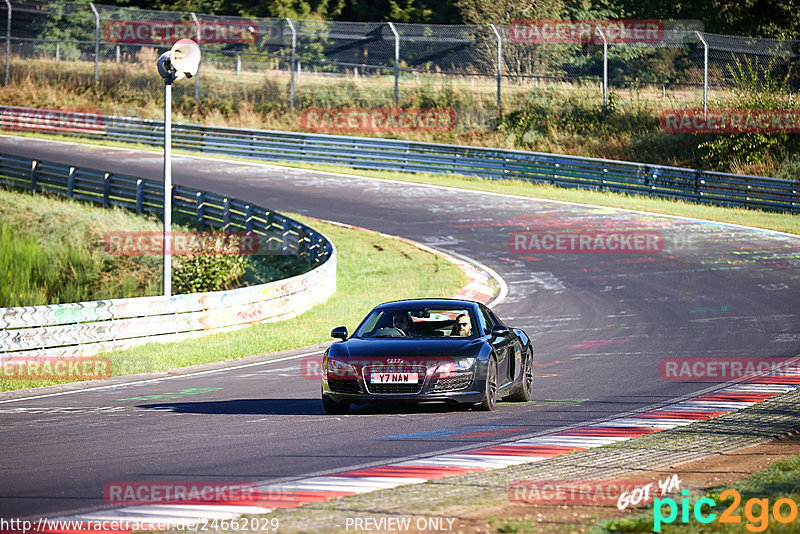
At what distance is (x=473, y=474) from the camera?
8008 mm

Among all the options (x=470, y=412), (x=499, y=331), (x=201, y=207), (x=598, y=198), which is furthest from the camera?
(x=598, y=198)

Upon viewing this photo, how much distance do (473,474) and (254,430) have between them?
2980 mm

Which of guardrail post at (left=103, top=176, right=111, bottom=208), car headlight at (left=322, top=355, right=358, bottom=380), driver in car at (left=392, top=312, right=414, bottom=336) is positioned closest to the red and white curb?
car headlight at (left=322, top=355, right=358, bottom=380)

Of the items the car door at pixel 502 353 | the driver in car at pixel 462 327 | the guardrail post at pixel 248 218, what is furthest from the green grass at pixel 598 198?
the driver in car at pixel 462 327

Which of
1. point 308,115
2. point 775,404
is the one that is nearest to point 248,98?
point 308,115

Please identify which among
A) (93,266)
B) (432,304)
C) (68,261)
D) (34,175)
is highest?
(432,304)

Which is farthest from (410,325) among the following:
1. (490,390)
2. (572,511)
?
(572,511)

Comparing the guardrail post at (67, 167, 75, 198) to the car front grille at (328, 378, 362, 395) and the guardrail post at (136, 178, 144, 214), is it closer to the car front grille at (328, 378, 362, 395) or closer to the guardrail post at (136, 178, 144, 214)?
the guardrail post at (136, 178, 144, 214)

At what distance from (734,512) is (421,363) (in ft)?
15.9

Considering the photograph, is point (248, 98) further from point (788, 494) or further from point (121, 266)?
point (788, 494)

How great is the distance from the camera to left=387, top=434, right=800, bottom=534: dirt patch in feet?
20.6

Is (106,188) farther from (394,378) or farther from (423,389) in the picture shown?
(423,389)

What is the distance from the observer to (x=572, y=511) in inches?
263

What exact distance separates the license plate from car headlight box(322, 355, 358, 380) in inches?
8.4
